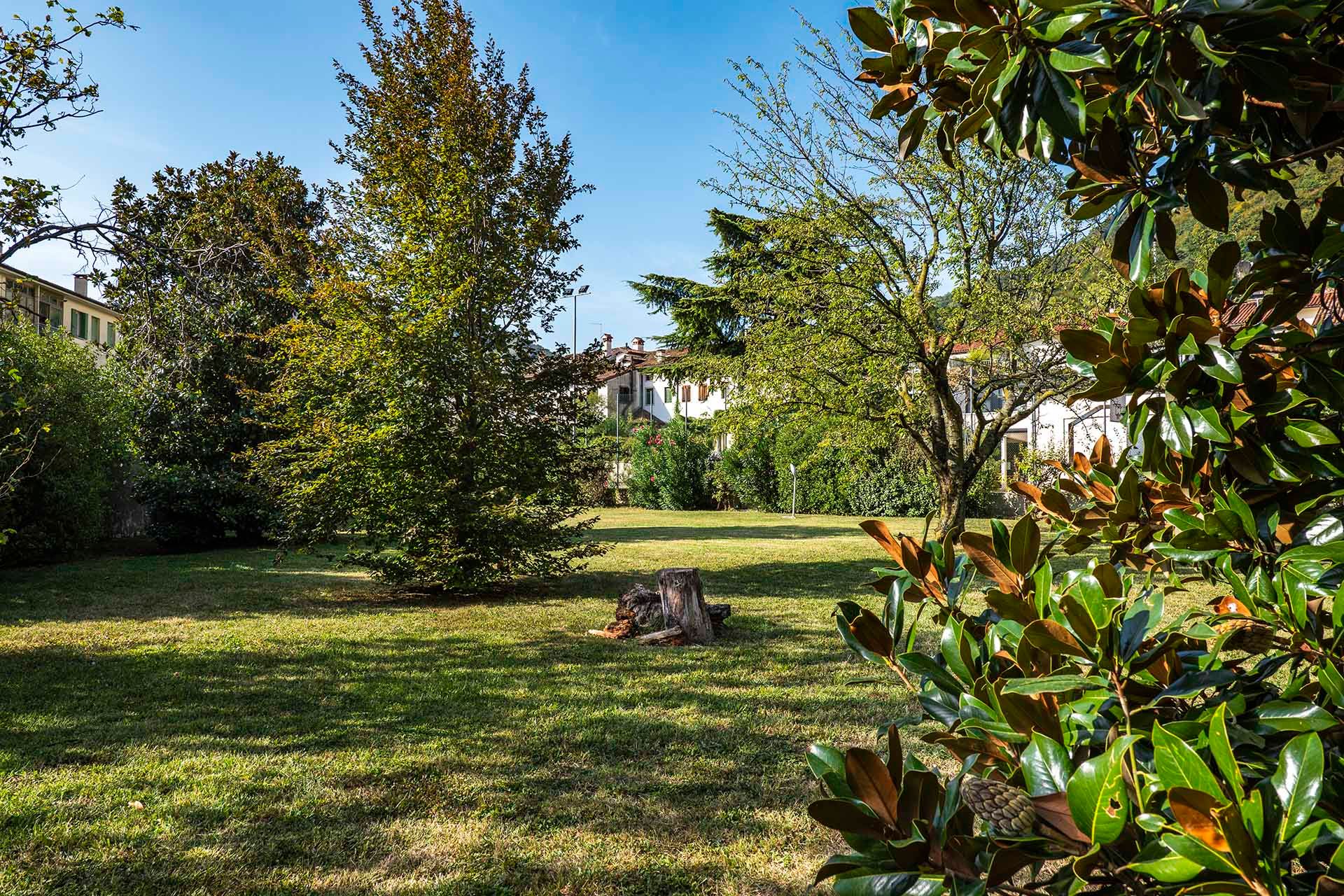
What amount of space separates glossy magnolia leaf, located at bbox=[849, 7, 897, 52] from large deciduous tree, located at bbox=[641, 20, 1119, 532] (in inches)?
384

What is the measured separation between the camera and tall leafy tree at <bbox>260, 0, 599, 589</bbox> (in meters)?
9.41

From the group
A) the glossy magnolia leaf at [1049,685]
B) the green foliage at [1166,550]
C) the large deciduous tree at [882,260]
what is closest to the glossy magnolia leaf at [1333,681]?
the green foliage at [1166,550]

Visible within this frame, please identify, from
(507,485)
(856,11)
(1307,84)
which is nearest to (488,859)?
(856,11)

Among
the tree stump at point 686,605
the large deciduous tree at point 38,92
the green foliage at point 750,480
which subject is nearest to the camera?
the large deciduous tree at point 38,92

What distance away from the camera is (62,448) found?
12.4 m

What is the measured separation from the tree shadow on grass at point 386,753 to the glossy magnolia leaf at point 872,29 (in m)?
3.04

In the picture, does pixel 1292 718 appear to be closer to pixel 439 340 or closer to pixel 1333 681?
pixel 1333 681

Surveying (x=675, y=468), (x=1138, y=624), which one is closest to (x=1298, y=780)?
(x=1138, y=624)

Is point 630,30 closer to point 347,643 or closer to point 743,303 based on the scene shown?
point 743,303

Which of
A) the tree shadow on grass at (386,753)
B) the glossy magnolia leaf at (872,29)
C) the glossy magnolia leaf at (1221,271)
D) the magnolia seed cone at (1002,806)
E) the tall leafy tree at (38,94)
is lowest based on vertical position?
the tree shadow on grass at (386,753)

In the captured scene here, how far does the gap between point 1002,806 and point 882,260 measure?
1100 centimetres

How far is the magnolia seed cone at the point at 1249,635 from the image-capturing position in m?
1.30

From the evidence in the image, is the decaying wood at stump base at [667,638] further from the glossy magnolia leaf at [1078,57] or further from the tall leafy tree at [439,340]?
the glossy magnolia leaf at [1078,57]

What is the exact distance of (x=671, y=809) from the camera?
382 cm
